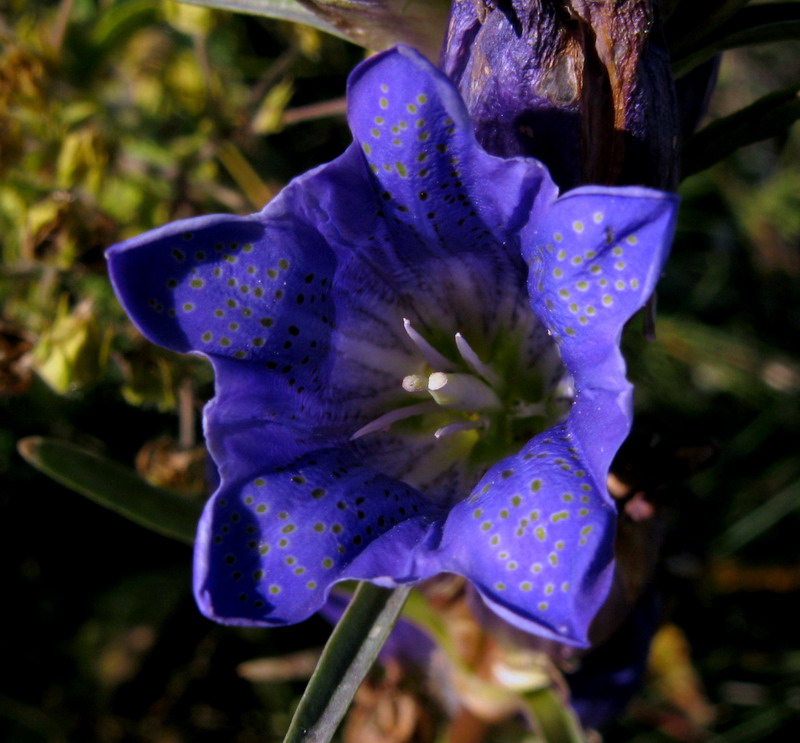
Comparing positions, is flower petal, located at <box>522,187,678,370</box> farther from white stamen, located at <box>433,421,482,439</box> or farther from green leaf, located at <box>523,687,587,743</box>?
green leaf, located at <box>523,687,587,743</box>

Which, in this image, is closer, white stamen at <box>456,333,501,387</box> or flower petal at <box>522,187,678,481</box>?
flower petal at <box>522,187,678,481</box>

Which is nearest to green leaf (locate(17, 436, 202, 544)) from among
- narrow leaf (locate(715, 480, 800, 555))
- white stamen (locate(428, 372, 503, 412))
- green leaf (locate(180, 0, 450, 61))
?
white stamen (locate(428, 372, 503, 412))

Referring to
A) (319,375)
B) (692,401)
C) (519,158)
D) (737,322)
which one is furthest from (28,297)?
(737,322)

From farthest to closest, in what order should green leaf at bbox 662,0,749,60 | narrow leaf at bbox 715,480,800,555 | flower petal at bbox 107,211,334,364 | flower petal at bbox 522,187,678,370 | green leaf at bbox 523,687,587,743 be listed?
1. narrow leaf at bbox 715,480,800,555
2. green leaf at bbox 523,687,587,743
3. green leaf at bbox 662,0,749,60
4. flower petal at bbox 107,211,334,364
5. flower petal at bbox 522,187,678,370

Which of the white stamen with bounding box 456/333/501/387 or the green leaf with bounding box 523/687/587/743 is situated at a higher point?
the white stamen with bounding box 456/333/501/387

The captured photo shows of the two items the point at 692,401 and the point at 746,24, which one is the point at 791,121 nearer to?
the point at 746,24

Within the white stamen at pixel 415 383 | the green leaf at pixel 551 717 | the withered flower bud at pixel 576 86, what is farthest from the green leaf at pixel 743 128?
the green leaf at pixel 551 717

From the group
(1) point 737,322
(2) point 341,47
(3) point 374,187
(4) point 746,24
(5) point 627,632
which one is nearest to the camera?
(3) point 374,187
